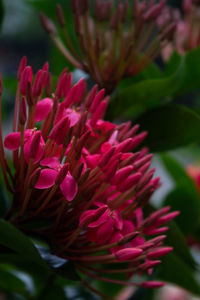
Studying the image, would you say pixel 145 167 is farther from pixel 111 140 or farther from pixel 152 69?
pixel 152 69

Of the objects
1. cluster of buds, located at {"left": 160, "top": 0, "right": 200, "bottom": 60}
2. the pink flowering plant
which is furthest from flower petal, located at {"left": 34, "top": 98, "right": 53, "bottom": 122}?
cluster of buds, located at {"left": 160, "top": 0, "right": 200, "bottom": 60}

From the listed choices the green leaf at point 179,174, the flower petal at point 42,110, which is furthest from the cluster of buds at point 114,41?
the green leaf at point 179,174

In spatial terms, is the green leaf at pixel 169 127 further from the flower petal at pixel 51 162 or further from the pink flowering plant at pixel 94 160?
the flower petal at pixel 51 162

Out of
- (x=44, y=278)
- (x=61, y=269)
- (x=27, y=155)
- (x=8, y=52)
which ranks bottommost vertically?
(x=8, y=52)

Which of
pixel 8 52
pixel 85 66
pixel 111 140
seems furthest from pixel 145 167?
pixel 8 52

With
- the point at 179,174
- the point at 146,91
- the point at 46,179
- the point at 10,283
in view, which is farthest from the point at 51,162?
the point at 179,174

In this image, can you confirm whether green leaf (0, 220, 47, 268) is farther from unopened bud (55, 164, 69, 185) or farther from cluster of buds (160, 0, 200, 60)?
cluster of buds (160, 0, 200, 60)
